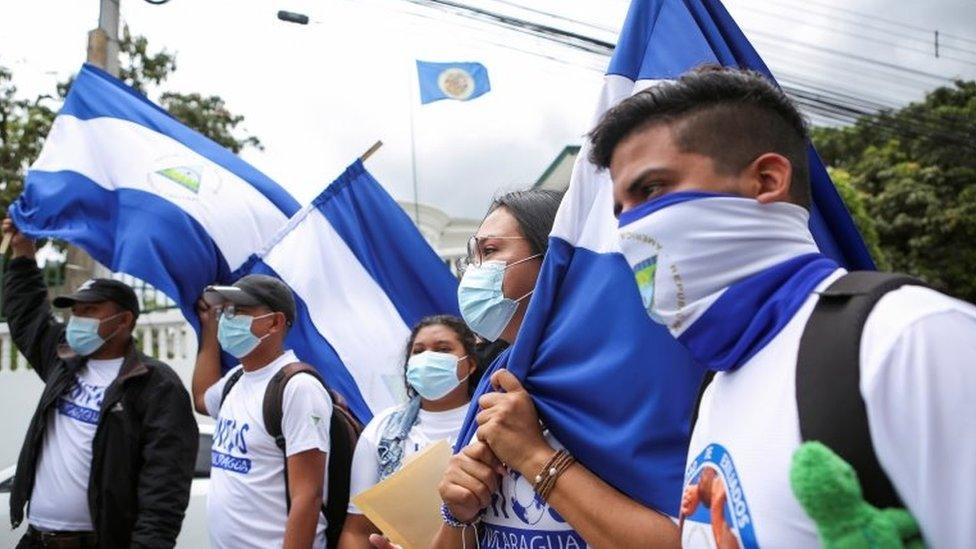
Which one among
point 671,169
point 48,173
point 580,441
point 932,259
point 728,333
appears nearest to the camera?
point 728,333

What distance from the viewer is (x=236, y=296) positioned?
399 cm

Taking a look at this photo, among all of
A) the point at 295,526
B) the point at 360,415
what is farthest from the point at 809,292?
the point at 360,415

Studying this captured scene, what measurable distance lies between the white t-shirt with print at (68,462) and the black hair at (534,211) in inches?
104

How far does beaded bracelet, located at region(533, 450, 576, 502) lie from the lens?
1.70 metres

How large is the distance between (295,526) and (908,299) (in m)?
2.79

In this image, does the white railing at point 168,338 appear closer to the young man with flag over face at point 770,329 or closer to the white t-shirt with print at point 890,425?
the young man with flag over face at point 770,329

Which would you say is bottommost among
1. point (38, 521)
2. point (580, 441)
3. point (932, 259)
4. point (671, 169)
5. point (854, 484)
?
point (932, 259)

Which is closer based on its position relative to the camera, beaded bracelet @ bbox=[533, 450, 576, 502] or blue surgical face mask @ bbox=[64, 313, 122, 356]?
beaded bracelet @ bbox=[533, 450, 576, 502]

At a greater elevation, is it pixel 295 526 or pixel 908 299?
pixel 908 299

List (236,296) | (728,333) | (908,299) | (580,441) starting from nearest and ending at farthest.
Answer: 1. (908,299)
2. (728,333)
3. (580,441)
4. (236,296)

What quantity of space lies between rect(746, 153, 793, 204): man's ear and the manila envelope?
4.20 feet

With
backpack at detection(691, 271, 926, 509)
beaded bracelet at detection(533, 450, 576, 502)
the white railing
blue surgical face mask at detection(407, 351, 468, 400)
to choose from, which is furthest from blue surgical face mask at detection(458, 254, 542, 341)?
the white railing

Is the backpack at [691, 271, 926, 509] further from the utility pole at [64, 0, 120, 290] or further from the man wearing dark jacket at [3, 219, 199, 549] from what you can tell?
the utility pole at [64, 0, 120, 290]

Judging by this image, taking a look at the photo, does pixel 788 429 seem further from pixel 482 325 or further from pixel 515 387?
pixel 482 325
